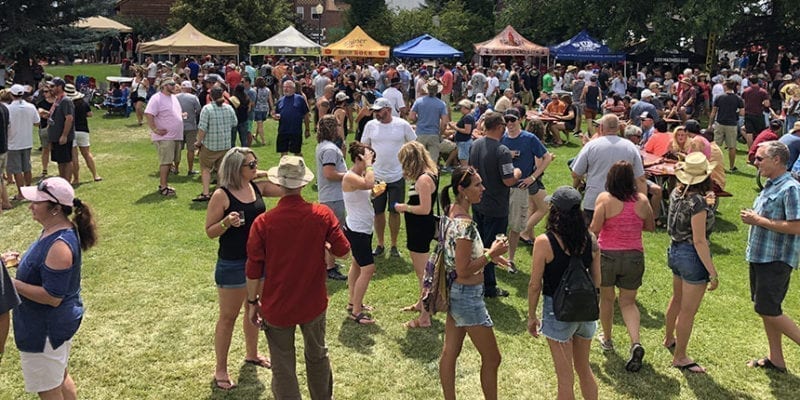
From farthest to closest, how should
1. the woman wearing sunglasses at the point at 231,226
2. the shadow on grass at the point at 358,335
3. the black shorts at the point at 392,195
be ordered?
the black shorts at the point at 392,195 < the shadow on grass at the point at 358,335 < the woman wearing sunglasses at the point at 231,226

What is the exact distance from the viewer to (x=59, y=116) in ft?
31.1

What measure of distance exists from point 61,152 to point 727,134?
1205 centimetres

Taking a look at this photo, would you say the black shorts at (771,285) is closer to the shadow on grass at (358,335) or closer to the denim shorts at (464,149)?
the shadow on grass at (358,335)

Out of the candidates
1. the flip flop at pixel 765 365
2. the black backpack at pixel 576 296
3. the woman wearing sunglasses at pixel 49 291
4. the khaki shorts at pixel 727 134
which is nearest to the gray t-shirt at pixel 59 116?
the woman wearing sunglasses at pixel 49 291

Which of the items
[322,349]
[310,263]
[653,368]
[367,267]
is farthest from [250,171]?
[653,368]

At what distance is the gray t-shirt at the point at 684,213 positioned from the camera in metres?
4.55

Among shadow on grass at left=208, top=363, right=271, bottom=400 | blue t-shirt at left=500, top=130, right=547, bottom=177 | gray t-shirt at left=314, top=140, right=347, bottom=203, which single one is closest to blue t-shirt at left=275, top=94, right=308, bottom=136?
gray t-shirt at left=314, top=140, right=347, bottom=203

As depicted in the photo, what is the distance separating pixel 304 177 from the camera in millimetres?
3834

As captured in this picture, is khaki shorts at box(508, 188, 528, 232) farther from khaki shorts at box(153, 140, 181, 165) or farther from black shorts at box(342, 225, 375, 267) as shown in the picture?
khaki shorts at box(153, 140, 181, 165)

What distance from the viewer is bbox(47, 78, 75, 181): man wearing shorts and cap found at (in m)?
9.52

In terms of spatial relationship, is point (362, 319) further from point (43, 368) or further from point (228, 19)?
point (228, 19)

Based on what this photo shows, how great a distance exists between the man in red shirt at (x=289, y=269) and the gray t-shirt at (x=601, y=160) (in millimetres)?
3132

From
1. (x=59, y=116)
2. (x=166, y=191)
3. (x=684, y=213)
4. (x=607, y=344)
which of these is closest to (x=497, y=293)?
(x=607, y=344)

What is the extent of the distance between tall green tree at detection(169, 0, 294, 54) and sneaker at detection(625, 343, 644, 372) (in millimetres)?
34965
